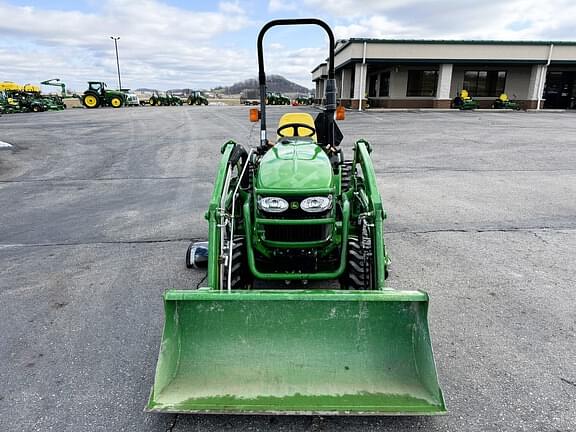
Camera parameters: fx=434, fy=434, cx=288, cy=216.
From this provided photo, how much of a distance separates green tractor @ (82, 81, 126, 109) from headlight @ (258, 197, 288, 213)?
3906cm

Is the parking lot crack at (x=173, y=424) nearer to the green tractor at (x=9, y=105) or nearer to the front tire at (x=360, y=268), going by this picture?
the front tire at (x=360, y=268)

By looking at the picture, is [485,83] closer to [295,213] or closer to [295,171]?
[295,171]

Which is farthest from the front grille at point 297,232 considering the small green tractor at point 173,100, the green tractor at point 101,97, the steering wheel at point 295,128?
the small green tractor at point 173,100

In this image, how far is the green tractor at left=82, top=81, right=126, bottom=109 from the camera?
3712cm

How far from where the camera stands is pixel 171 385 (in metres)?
2.39

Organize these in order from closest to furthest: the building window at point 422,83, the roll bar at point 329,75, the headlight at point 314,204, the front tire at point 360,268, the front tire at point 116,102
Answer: the headlight at point 314,204 → the front tire at point 360,268 → the roll bar at point 329,75 → the building window at point 422,83 → the front tire at point 116,102

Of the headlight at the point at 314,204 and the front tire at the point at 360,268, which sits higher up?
the headlight at the point at 314,204

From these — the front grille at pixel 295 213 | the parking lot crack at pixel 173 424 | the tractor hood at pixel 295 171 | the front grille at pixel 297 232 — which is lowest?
the parking lot crack at pixel 173 424

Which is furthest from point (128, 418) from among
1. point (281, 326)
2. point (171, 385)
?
point (281, 326)

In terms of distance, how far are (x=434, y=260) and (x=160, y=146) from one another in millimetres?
10463

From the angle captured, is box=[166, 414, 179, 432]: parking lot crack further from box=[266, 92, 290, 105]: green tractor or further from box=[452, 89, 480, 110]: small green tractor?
box=[266, 92, 290, 105]: green tractor

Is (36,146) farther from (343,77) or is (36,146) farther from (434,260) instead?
(343,77)

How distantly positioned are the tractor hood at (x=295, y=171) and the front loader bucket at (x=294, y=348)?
2.85ft

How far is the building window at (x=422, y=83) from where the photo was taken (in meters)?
31.0
